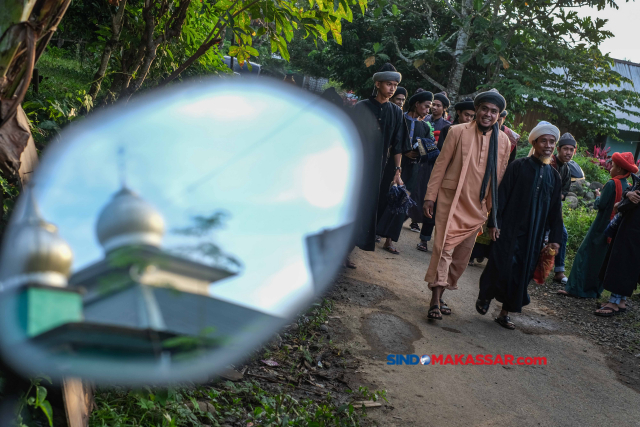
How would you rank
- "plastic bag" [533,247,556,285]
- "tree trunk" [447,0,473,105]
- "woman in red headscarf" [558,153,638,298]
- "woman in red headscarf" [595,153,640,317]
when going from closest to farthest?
"plastic bag" [533,247,556,285], "woman in red headscarf" [595,153,640,317], "woman in red headscarf" [558,153,638,298], "tree trunk" [447,0,473,105]

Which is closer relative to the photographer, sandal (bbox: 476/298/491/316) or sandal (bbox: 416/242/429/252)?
sandal (bbox: 476/298/491/316)

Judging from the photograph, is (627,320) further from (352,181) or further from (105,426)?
(352,181)

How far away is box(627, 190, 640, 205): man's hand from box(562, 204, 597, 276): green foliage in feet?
9.58

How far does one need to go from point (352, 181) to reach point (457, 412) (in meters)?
2.69

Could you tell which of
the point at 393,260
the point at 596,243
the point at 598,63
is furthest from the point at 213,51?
the point at 598,63

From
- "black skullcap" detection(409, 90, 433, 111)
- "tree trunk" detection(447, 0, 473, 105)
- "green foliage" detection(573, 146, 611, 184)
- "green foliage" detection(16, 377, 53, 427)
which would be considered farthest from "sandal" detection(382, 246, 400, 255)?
"green foliage" detection(573, 146, 611, 184)

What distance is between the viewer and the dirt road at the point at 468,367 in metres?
3.17

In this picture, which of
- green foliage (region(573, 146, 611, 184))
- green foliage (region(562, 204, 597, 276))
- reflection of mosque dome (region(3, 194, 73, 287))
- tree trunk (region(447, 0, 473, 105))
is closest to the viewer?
reflection of mosque dome (region(3, 194, 73, 287))

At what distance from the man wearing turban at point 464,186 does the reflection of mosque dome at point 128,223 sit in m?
4.22

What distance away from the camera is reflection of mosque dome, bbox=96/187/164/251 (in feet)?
1.88

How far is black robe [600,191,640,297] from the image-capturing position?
19.0 ft

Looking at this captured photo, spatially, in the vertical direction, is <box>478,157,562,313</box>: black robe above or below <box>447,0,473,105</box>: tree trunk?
below

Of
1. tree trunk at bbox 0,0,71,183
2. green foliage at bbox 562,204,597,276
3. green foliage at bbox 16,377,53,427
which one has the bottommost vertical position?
green foliage at bbox 562,204,597,276

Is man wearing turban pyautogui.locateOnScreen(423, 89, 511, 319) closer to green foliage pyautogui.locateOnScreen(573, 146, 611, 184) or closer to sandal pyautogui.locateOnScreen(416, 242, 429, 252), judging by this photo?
sandal pyautogui.locateOnScreen(416, 242, 429, 252)
